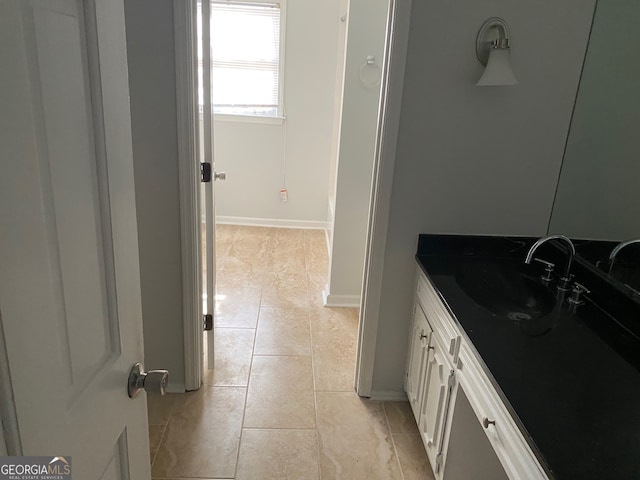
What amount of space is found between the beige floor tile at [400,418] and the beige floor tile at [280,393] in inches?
14.5

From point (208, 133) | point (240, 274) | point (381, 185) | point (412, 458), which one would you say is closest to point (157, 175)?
point (208, 133)

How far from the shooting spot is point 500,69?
1.87 meters

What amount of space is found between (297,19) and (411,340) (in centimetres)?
332

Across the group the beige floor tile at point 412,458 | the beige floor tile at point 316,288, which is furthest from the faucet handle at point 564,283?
the beige floor tile at point 316,288

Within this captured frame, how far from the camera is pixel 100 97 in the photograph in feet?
2.62

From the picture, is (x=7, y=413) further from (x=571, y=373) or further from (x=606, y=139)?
(x=606, y=139)

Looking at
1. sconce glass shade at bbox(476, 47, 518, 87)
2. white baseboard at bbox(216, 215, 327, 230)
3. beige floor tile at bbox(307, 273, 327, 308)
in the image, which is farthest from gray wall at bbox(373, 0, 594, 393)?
white baseboard at bbox(216, 215, 327, 230)

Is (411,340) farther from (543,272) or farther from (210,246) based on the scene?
(210,246)

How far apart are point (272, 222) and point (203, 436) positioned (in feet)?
10.2

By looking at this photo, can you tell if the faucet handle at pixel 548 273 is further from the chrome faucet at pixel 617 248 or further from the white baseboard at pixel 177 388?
the white baseboard at pixel 177 388

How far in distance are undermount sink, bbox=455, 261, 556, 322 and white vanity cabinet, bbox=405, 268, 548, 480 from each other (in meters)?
0.14

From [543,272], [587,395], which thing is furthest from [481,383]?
[543,272]

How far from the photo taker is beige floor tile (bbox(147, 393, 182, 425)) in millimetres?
2277

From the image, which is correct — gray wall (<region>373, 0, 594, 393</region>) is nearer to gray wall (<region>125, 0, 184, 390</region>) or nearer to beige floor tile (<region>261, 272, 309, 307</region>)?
gray wall (<region>125, 0, 184, 390</region>)
